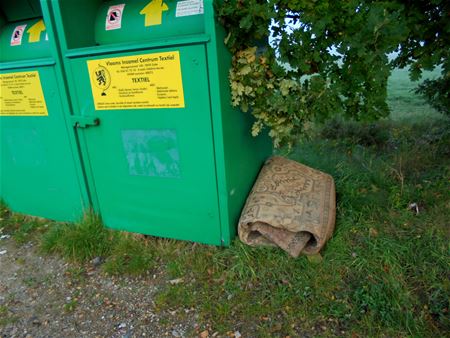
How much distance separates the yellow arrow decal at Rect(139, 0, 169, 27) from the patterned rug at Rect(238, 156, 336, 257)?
4.44 feet

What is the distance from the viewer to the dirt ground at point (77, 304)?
2.04 m

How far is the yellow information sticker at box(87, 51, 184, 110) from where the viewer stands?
212 centimetres

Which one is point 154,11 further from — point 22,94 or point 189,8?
point 22,94

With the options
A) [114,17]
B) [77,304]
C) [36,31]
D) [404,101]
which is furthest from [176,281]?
[404,101]

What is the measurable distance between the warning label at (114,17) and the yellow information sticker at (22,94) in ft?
2.34

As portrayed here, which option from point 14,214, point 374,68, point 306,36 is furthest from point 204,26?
point 14,214

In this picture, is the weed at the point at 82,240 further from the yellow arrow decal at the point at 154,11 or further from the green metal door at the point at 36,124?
the yellow arrow decal at the point at 154,11

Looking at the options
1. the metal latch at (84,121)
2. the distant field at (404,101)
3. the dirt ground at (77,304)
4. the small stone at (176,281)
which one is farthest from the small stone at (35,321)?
the distant field at (404,101)

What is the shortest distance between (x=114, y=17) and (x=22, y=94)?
1.05 metres

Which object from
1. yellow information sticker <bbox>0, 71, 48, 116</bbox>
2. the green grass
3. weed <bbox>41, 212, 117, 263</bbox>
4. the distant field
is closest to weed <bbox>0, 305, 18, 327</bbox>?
the green grass

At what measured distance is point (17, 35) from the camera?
283 centimetres

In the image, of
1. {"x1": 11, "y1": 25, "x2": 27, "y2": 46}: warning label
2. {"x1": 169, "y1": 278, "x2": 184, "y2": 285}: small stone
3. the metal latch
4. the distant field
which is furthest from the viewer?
the distant field

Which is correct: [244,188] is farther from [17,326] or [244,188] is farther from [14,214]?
[14,214]

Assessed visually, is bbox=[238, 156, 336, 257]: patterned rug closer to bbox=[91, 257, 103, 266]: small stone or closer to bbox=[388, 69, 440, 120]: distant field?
bbox=[91, 257, 103, 266]: small stone
